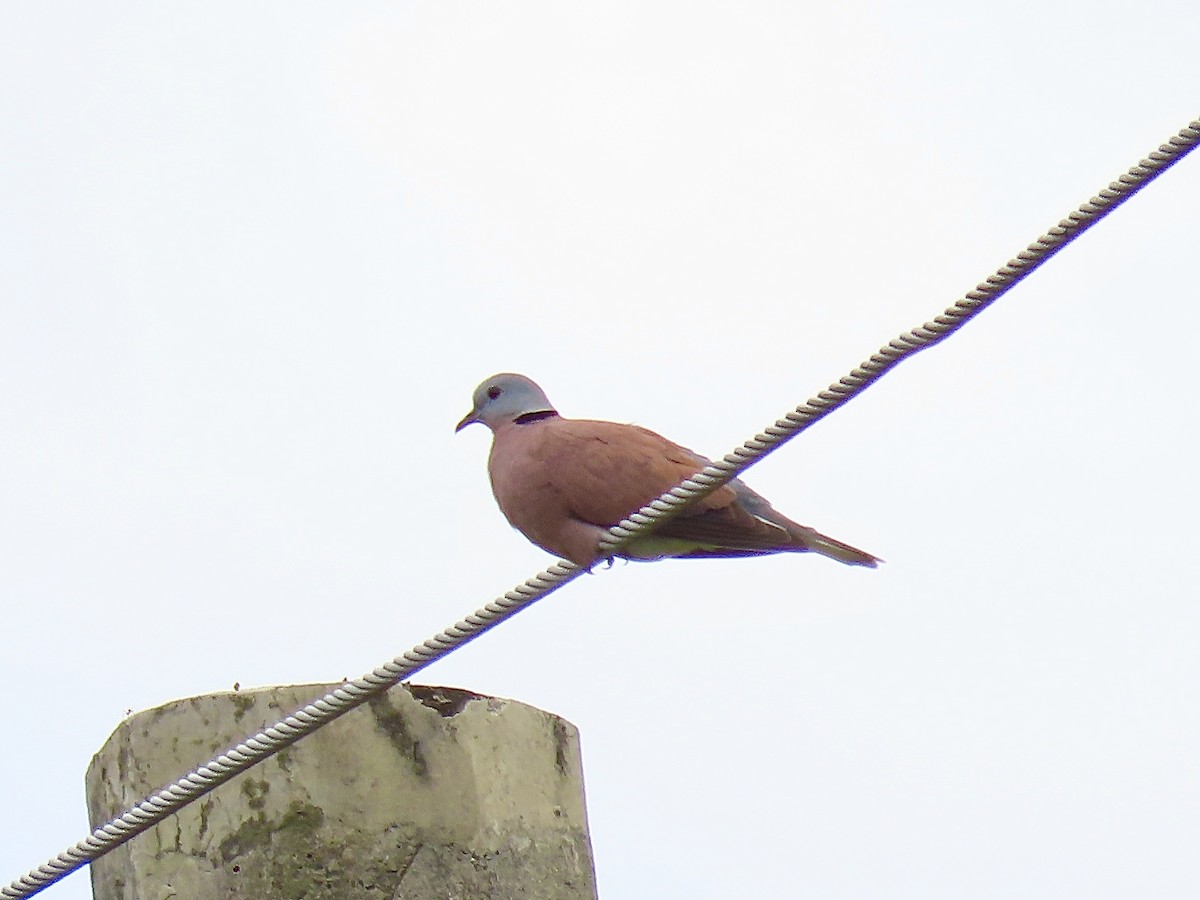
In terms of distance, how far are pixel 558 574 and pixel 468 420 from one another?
1.83 m

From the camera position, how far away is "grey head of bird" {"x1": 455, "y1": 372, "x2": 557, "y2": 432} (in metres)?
5.99

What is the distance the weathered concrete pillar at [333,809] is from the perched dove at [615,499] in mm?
785

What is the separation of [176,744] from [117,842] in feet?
0.89

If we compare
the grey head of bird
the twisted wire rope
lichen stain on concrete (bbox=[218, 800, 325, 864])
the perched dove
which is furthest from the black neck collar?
lichen stain on concrete (bbox=[218, 800, 325, 864])

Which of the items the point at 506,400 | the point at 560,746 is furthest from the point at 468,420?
the point at 560,746

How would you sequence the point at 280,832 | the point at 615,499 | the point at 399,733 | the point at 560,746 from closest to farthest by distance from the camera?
the point at 280,832
the point at 399,733
the point at 560,746
the point at 615,499

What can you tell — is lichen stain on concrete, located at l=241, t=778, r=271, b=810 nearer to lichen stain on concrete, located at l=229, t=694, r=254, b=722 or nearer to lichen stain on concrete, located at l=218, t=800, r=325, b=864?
lichen stain on concrete, located at l=218, t=800, r=325, b=864

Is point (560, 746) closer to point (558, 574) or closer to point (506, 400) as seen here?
point (558, 574)

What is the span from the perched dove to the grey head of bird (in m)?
0.32

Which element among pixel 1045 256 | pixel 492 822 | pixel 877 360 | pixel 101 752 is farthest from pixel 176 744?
pixel 1045 256

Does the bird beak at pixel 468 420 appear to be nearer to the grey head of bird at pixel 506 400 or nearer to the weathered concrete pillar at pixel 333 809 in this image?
the grey head of bird at pixel 506 400

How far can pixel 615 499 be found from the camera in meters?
5.28

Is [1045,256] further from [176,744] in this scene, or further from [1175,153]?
[176,744]

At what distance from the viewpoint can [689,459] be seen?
5535 millimetres
